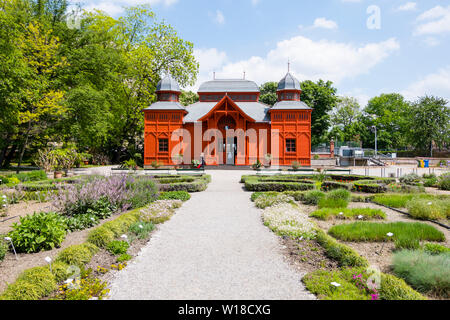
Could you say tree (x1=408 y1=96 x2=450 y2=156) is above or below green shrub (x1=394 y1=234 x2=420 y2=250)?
above

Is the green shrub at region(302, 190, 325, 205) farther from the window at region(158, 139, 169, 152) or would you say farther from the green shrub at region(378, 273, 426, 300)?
the window at region(158, 139, 169, 152)

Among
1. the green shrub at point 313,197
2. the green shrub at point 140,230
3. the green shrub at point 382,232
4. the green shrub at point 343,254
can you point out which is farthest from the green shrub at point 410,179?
the green shrub at point 140,230

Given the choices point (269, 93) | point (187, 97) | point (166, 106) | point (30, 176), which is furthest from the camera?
point (269, 93)

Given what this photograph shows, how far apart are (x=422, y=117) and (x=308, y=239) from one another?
5146cm

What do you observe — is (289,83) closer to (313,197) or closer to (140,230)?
(313,197)

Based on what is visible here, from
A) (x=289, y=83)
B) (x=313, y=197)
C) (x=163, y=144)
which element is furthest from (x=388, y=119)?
(x=313, y=197)

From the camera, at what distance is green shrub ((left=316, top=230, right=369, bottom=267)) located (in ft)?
14.4

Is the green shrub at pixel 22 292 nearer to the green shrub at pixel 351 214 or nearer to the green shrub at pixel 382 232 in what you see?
the green shrub at pixel 382 232

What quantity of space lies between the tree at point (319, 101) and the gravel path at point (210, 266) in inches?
1488

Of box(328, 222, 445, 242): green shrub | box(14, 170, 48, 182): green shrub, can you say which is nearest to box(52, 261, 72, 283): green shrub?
box(328, 222, 445, 242): green shrub

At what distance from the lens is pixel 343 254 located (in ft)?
15.1

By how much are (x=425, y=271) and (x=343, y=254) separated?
3.69 ft

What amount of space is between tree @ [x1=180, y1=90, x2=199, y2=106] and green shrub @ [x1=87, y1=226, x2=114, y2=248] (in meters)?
34.6
